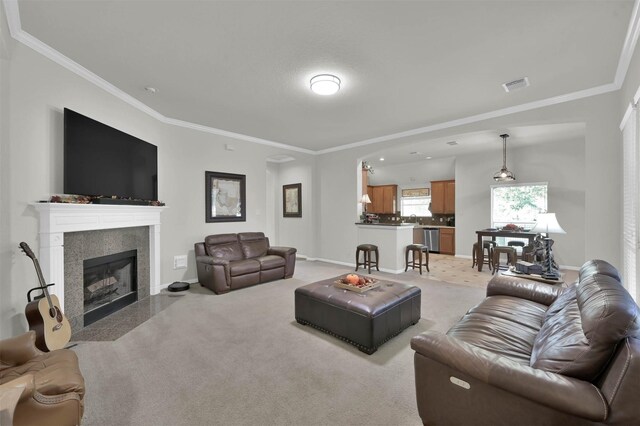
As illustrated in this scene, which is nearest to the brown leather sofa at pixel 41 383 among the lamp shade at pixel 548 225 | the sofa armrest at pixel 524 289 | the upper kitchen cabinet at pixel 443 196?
the sofa armrest at pixel 524 289

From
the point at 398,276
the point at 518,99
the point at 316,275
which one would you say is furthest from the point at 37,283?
the point at 518,99

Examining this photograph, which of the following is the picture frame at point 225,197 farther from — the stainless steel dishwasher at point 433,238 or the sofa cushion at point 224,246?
the stainless steel dishwasher at point 433,238

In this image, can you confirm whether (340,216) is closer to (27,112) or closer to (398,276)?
(398,276)

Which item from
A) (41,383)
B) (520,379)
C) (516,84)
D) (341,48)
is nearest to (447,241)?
(516,84)

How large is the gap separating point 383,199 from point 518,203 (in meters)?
4.03

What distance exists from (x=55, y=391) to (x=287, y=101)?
368 centimetres

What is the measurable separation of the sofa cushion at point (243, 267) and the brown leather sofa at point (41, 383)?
269 cm

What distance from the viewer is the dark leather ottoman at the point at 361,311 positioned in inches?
101

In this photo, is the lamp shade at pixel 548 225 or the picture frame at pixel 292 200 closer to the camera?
the lamp shade at pixel 548 225

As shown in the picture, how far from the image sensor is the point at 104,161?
3.29 metres

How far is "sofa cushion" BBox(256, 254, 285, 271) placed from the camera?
4.90m

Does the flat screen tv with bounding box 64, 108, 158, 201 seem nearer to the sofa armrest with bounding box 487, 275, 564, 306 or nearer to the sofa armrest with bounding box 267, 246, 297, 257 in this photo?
the sofa armrest with bounding box 267, 246, 297, 257

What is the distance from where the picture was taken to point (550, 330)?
166 cm

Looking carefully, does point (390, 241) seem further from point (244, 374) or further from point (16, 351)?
point (16, 351)
